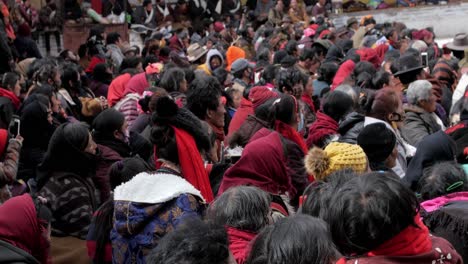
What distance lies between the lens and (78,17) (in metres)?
19.3

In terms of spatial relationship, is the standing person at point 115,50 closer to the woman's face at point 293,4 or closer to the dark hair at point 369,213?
the woman's face at point 293,4

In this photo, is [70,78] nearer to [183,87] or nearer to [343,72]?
[183,87]

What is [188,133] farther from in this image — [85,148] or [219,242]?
[219,242]

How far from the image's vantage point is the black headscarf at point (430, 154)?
5.25m

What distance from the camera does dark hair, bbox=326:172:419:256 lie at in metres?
2.97

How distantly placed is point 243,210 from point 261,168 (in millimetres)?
1048

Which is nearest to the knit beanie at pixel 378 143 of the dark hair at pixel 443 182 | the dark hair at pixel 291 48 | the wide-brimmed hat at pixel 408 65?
the dark hair at pixel 443 182

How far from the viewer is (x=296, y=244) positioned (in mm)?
2836

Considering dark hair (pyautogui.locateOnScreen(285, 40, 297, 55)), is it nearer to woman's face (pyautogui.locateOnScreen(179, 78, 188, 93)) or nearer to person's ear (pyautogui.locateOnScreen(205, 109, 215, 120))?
woman's face (pyautogui.locateOnScreen(179, 78, 188, 93))

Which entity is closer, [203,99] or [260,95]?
[203,99]

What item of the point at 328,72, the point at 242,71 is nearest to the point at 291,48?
the point at 328,72

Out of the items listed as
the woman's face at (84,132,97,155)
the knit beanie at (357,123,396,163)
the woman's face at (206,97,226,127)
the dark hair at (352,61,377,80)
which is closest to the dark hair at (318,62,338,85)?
the dark hair at (352,61,377,80)

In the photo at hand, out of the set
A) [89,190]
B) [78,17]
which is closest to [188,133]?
[89,190]

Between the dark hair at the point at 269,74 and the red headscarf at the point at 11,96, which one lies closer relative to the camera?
the red headscarf at the point at 11,96
